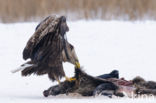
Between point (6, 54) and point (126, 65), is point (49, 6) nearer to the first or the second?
point (6, 54)

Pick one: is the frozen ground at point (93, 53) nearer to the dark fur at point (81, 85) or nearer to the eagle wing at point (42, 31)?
the dark fur at point (81, 85)

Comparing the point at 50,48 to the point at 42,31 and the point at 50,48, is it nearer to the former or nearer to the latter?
the point at 50,48

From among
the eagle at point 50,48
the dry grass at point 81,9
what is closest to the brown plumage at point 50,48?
the eagle at point 50,48

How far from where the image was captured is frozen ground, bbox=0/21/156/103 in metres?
6.92

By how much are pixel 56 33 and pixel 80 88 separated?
0.64 meters

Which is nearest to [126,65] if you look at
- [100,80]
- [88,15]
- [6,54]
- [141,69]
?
[141,69]

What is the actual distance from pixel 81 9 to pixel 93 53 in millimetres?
3031

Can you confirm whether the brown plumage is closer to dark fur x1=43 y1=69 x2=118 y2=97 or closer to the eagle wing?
the eagle wing

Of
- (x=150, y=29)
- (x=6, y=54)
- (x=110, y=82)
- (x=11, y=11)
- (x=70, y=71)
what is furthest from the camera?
(x=11, y=11)

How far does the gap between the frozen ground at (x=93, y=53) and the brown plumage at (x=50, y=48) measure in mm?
292

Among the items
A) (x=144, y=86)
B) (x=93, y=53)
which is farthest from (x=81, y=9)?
(x=144, y=86)

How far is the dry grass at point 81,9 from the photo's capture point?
12.9 m

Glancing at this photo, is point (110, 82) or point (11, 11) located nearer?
point (110, 82)

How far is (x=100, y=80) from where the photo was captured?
6.45 metres
